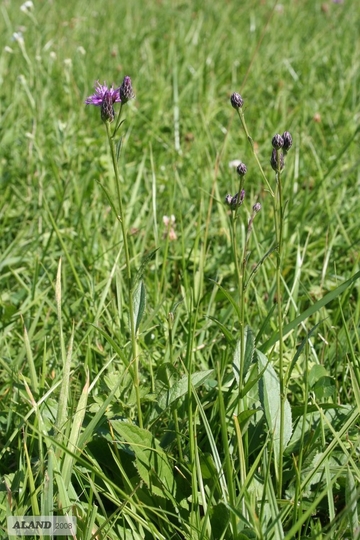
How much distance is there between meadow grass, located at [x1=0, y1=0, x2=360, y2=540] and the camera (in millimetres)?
1035

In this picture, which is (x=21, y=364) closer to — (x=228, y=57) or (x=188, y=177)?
(x=188, y=177)

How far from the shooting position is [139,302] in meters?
1.15

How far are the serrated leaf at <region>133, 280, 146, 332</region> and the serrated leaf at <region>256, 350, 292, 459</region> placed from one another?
0.72ft

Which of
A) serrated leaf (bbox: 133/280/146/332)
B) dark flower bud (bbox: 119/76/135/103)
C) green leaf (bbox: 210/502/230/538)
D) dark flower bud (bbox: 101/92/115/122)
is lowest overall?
green leaf (bbox: 210/502/230/538)

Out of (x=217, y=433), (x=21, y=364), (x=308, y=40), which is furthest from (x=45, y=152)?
(x=308, y=40)

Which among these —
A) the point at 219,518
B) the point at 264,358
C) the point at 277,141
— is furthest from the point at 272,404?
the point at 277,141

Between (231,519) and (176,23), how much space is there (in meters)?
3.59

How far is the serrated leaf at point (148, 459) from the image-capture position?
1062 millimetres

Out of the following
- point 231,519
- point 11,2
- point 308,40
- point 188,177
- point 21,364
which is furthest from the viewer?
point 11,2

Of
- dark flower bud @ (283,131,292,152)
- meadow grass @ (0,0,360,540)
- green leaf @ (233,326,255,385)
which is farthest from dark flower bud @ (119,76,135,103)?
green leaf @ (233,326,255,385)

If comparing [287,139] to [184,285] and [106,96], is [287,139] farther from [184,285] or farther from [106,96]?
[184,285]

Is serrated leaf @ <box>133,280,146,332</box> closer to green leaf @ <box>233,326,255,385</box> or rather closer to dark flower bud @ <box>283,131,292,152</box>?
green leaf @ <box>233,326,255,385</box>

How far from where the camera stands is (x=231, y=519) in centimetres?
95

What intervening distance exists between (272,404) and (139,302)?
0.30m
